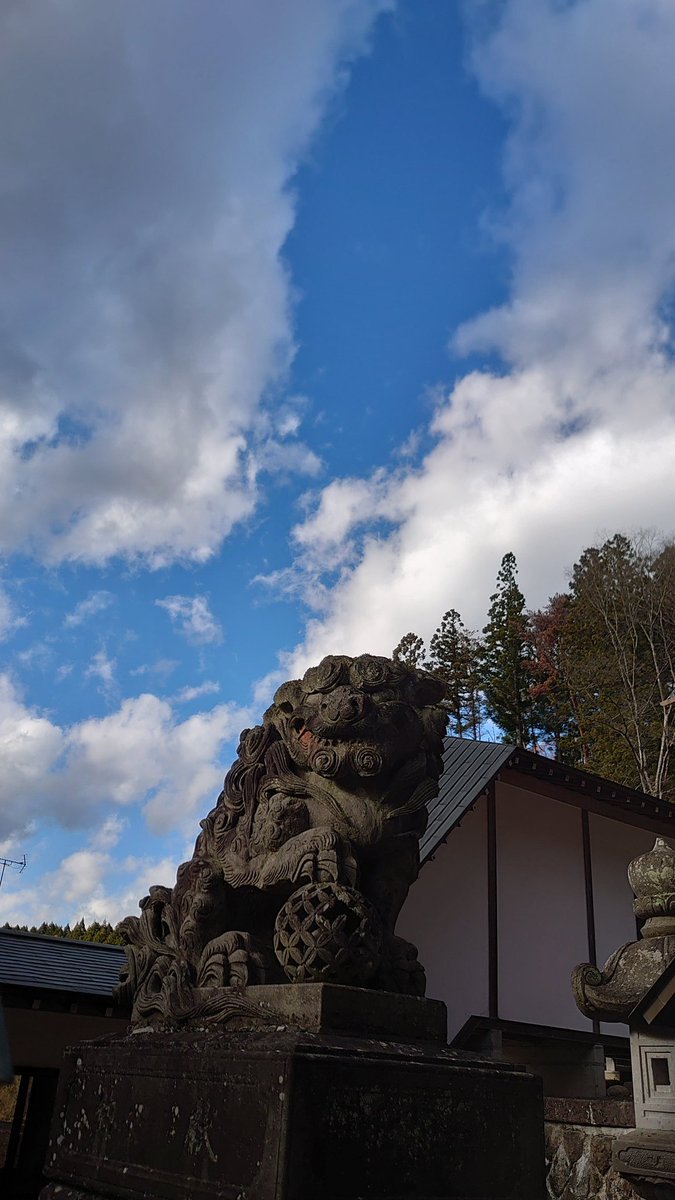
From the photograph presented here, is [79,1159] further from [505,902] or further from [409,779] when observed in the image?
[505,902]

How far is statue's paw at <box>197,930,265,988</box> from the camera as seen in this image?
2.88 meters

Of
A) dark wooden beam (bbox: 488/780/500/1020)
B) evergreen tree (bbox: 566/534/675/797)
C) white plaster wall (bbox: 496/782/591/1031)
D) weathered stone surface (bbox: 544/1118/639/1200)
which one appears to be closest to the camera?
weathered stone surface (bbox: 544/1118/639/1200)

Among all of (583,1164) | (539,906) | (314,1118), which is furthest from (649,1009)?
(539,906)

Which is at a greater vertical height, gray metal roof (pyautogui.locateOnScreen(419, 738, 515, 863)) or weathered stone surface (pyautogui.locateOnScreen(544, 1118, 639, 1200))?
gray metal roof (pyautogui.locateOnScreen(419, 738, 515, 863))

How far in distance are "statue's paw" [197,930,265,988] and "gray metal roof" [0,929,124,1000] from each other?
15.2 ft

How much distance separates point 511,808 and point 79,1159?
8991 mm

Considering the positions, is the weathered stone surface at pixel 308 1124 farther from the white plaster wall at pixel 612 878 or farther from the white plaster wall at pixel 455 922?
the white plaster wall at pixel 612 878

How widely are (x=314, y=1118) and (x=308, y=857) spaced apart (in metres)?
0.83

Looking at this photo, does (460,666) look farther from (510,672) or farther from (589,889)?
(589,889)

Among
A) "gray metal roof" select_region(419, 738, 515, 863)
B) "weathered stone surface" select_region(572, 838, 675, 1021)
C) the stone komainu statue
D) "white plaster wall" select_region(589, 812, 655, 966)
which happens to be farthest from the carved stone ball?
"white plaster wall" select_region(589, 812, 655, 966)

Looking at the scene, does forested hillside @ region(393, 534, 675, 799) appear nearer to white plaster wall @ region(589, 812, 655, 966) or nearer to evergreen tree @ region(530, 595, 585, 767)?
evergreen tree @ region(530, 595, 585, 767)

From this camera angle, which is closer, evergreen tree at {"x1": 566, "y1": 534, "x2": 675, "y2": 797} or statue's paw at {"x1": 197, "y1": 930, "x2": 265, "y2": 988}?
statue's paw at {"x1": 197, "y1": 930, "x2": 265, "y2": 988}

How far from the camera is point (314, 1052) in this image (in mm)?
2357

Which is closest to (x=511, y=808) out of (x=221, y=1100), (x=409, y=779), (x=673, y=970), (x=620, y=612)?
(x=673, y=970)
